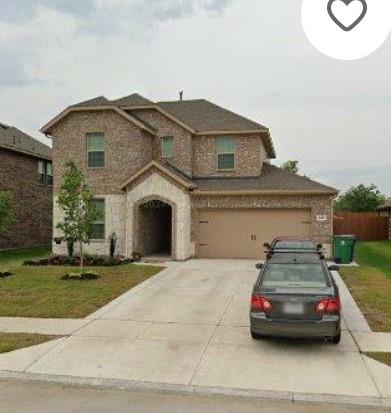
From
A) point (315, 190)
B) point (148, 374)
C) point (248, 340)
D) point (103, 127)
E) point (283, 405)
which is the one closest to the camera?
point (283, 405)

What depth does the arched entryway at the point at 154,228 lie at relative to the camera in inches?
830

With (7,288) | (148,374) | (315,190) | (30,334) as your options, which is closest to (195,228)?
(315,190)

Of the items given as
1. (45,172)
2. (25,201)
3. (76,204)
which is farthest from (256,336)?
(45,172)

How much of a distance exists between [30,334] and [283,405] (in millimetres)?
5605

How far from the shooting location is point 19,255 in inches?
936

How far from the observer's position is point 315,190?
20281 mm

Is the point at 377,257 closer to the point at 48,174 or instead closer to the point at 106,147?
the point at 106,147

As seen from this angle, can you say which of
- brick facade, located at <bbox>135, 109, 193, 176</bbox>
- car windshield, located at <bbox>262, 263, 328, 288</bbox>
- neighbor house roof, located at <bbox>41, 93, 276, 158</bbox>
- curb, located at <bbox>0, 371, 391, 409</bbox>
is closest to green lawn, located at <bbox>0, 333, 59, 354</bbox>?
curb, located at <bbox>0, 371, 391, 409</bbox>

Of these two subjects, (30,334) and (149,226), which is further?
(149,226)

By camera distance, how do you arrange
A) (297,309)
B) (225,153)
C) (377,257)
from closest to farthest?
1. (297,309)
2. (225,153)
3. (377,257)

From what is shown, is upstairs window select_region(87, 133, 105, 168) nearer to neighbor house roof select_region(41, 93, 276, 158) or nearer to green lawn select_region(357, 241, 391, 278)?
neighbor house roof select_region(41, 93, 276, 158)

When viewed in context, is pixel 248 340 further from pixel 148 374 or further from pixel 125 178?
pixel 125 178

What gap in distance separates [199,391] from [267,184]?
50.0 ft

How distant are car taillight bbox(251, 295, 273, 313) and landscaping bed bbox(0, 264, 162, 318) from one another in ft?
15.4
